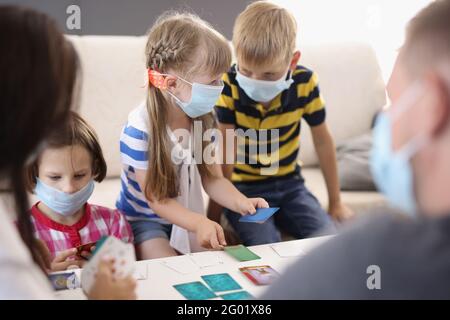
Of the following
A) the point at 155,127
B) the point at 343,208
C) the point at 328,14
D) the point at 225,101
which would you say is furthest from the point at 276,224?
the point at 328,14

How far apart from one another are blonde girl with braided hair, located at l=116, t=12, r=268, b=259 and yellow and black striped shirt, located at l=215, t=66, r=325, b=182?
0.24 metres

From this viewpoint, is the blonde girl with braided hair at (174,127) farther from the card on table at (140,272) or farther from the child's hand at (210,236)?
the card on table at (140,272)

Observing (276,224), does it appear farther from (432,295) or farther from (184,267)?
(432,295)

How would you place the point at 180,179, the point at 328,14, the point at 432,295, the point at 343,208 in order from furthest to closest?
the point at 328,14 → the point at 343,208 → the point at 180,179 → the point at 432,295

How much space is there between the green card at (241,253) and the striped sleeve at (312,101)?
792 millimetres

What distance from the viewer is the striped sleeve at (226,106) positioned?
1.87 m

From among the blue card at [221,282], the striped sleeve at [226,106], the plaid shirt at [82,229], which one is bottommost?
the plaid shirt at [82,229]

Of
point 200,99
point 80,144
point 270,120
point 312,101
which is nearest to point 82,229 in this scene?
point 80,144

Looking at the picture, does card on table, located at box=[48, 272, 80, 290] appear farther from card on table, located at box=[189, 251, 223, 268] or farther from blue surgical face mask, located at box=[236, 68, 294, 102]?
blue surgical face mask, located at box=[236, 68, 294, 102]

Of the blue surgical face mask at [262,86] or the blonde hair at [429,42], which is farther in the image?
the blue surgical face mask at [262,86]

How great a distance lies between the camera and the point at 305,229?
1860 mm

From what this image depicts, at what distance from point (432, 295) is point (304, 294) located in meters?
0.15

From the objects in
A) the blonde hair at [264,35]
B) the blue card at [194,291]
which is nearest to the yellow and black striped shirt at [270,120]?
the blonde hair at [264,35]

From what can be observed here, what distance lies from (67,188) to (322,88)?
4.89ft
